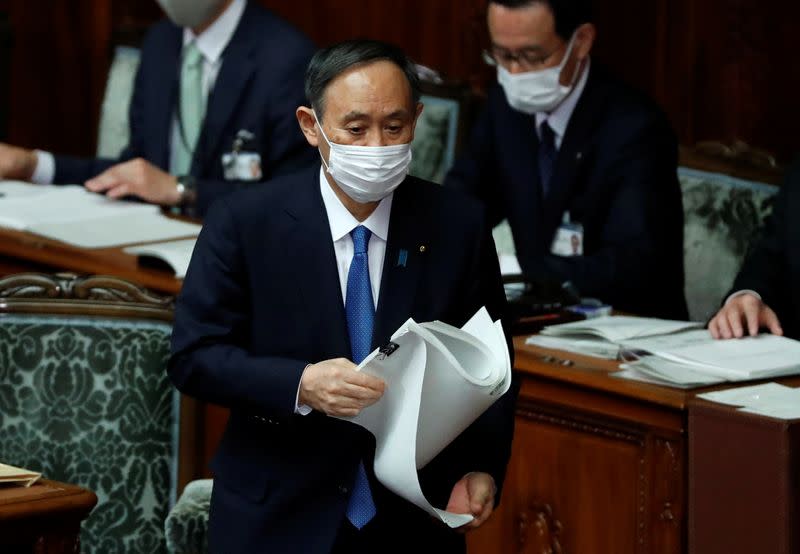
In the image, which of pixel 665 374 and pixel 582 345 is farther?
pixel 582 345

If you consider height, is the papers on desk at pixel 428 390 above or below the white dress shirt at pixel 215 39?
below

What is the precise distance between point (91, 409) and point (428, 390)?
115cm

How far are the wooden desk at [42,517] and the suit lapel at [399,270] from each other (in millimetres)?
527

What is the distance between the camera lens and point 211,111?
495 centimetres

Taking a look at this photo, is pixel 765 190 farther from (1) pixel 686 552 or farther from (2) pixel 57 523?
(2) pixel 57 523

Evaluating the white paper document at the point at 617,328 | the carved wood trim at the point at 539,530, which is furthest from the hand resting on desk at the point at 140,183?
the carved wood trim at the point at 539,530

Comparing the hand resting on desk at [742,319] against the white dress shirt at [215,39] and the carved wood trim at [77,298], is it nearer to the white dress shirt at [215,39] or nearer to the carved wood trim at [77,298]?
the carved wood trim at [77,298]

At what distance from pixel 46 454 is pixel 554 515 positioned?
1.06 meters

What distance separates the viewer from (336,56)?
8.11ft

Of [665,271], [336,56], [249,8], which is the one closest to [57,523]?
[336,56]

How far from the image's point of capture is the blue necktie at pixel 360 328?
2549 millimetres

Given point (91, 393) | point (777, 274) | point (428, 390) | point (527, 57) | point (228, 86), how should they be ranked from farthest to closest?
point (228, 86) → point (527, 57) → point (777, 274) → point (91, 393) → point (428, 390)

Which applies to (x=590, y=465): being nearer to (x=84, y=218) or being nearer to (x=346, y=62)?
(x=346, y=62)

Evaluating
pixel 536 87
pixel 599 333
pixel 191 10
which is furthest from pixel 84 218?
pixel 599 333
